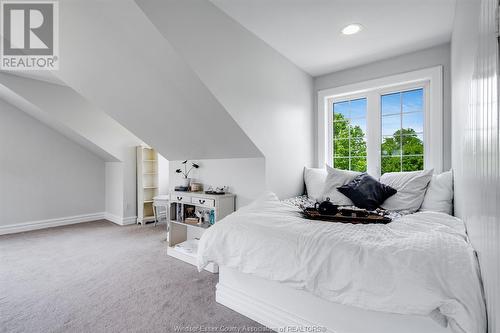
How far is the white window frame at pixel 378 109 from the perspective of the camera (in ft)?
8.16

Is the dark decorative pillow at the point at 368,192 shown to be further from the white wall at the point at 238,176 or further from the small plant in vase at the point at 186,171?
the small plant in vase at the point at 186,171

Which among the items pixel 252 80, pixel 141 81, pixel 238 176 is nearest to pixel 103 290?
pixel 238 176

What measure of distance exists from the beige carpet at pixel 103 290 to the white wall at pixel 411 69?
2.63m

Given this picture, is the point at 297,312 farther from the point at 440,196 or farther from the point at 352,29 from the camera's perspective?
the point at 352,29

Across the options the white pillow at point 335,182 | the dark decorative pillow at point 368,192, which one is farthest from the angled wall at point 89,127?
the dark decorative pillow at point 368,192

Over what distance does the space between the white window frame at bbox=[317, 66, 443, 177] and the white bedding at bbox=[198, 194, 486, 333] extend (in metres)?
1.22

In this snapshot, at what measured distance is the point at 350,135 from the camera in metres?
3.12

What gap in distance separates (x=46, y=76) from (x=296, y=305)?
409 centimetres

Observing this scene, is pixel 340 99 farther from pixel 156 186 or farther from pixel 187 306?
pixel 156 186

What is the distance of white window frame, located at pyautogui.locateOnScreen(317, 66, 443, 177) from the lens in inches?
98.0

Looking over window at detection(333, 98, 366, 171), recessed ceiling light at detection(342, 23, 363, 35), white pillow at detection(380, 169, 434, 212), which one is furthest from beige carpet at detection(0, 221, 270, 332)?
recessed ceiling light at detection(342, 23, 363, 35)

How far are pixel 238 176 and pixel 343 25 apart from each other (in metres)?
1.77

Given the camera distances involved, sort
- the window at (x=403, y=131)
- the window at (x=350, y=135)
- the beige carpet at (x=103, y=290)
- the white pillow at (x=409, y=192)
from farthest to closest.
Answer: the window at (x=350, y=135) < the window at (x=403, y=131) < the white pillow at (x=409, y=192) < the beige carpet at (x=103, y=290)

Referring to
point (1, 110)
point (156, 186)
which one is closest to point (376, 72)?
point (156, 186)
